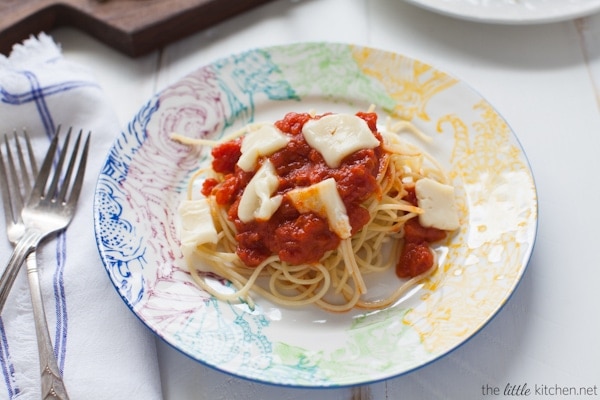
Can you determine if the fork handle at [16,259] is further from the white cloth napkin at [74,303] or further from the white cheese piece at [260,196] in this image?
the white cheese piece at [260,196]

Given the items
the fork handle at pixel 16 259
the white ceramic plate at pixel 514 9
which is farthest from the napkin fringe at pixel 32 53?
the white ceramic plate at pixel 514 9

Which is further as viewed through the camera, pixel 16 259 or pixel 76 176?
pixel 76 176

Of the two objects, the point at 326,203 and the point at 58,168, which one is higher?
the point at 58,168

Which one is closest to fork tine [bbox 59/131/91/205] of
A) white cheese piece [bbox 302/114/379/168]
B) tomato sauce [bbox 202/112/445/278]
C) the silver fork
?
the silver fork

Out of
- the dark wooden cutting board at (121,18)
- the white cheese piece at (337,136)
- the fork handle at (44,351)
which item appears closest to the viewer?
the fork handle at (44,351)

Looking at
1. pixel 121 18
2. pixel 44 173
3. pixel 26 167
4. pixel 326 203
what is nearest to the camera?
pixel 326 203

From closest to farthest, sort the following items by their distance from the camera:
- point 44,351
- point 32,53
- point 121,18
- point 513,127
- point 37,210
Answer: point 44,351, point 37,210, point 513,127, point 32,53, point 121,18

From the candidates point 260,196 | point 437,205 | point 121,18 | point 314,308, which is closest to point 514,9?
point 437,205

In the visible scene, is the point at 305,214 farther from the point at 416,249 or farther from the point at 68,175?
the point at 68,175
